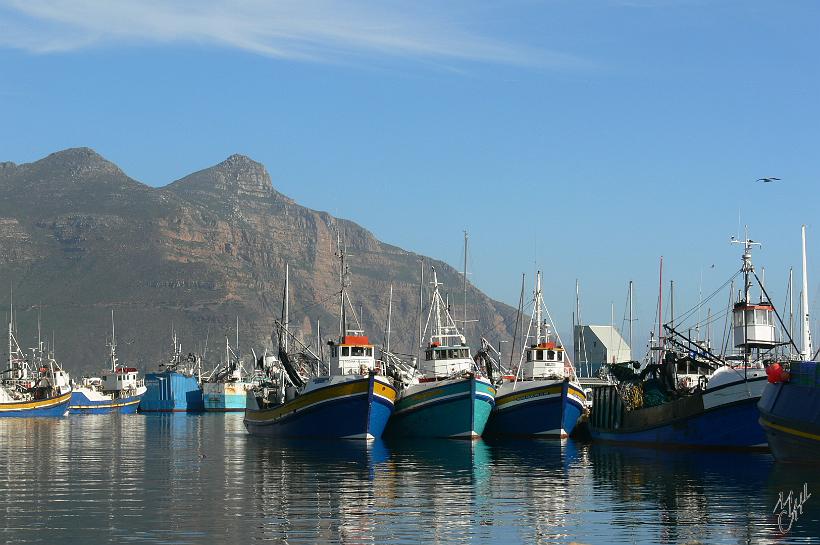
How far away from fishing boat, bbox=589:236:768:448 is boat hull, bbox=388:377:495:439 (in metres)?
8.03

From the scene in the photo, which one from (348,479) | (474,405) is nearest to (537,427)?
(474,405)

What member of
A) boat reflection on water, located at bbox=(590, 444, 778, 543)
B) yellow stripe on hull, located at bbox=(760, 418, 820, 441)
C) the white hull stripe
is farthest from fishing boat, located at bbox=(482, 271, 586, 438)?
yellow stripe on hull, located at bbox=(760, 418, 820, 441)

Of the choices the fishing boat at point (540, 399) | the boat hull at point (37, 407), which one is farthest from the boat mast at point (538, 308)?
the boat hull at point (37, 407)

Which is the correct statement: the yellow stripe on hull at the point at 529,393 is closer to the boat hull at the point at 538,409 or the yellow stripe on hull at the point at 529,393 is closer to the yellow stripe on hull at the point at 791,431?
the boat hull at the point at 538,409

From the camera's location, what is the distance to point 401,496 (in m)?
44.3

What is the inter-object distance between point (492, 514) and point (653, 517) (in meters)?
4.75

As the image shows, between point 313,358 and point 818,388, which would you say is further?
point 313,358

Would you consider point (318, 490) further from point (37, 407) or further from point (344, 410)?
point (37, 407)

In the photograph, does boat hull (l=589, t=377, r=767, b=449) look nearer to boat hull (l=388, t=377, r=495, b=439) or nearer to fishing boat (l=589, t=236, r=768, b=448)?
fishing boat (l=589, t=236, r=768, b=448)

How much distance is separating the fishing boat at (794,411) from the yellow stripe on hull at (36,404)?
11493 cm

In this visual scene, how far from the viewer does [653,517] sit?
124ft

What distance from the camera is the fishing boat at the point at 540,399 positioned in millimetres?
86812

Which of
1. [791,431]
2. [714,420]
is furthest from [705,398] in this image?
[791,431]

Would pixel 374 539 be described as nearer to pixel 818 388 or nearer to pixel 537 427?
pixel 818 388
